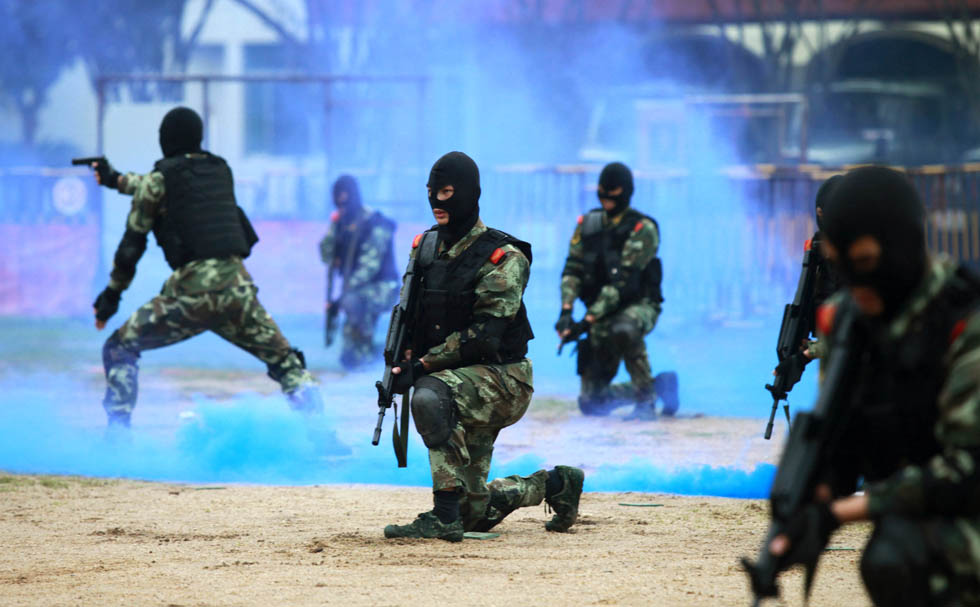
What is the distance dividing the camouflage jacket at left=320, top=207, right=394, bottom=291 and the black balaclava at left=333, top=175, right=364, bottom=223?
0.07m

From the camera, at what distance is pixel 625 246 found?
382 inches

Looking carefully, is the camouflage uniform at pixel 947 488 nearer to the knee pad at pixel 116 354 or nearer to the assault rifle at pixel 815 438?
the assault rifle at pixel 815 438

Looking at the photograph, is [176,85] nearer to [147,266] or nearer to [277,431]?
[147,266]

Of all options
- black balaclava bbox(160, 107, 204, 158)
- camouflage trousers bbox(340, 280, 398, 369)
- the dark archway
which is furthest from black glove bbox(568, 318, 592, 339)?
the dark archway

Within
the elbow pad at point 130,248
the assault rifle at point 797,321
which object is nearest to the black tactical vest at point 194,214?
the elbow pad at point 130,248

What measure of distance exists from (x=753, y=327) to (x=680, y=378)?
3.62 meters

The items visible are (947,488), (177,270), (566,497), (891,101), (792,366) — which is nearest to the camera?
(947,488)

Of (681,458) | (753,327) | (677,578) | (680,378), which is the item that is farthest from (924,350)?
(753,327)

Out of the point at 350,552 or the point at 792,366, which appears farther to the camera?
the point at 792,366

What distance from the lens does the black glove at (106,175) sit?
26.9 feet

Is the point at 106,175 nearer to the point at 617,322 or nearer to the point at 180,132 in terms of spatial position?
the point at 180,132

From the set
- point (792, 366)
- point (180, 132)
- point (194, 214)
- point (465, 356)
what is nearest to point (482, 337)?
point (465, 356)

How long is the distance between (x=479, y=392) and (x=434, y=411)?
9.9 inches

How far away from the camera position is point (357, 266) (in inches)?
494
